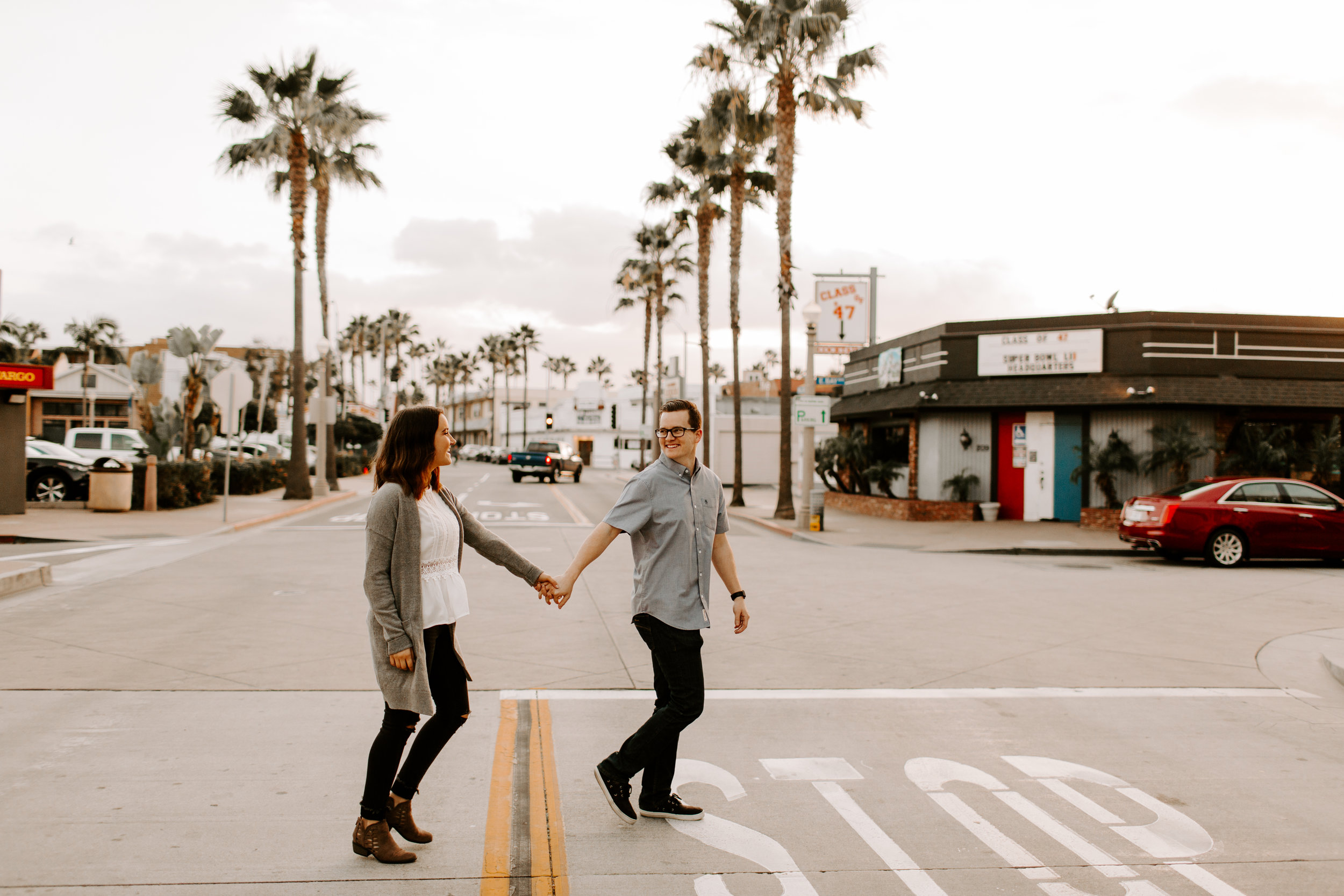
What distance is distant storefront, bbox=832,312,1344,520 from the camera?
22.7 metres

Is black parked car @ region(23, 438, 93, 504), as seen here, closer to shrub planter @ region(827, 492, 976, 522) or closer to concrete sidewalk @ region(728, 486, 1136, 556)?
concrete sidewalk @ region(728, 486, 1136, 556)

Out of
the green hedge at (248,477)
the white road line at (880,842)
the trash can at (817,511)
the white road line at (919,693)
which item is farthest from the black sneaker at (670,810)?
the green hedge at (248,477)

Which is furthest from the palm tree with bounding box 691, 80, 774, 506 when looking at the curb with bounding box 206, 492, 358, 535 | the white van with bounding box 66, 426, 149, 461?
the white van with bounding box 66, 426, 149, 461

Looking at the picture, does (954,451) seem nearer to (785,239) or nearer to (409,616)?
(785,239)

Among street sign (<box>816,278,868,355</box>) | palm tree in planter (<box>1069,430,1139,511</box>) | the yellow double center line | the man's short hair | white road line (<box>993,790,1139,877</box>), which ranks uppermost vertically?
street sign (<box>816,278,868,355</box>)

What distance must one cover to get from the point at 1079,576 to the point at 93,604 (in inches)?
498

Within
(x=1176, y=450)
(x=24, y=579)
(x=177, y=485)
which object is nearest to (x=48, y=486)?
(x=177, y=485)

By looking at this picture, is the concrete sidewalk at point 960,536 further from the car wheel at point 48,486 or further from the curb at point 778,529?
the car wheel at point 48,486

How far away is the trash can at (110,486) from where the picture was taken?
21.9 meters

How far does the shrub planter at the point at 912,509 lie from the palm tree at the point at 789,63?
313 cm

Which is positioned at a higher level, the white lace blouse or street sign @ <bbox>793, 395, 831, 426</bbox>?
street sign @ <bbox>793, 395, 831, 426</bbox>

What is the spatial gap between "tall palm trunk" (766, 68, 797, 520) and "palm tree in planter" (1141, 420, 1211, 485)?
8167 mm

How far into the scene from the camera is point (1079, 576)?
1483 centimetres

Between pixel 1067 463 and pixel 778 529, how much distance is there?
7122 mm
